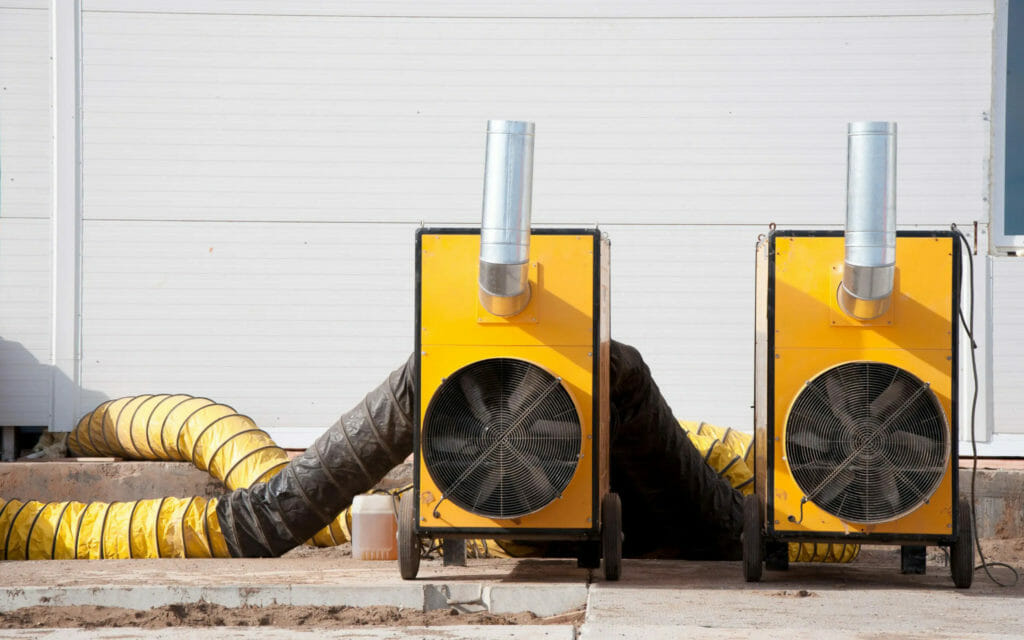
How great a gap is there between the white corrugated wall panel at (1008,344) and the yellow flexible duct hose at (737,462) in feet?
7.49

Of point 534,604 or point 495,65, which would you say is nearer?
point 534,604

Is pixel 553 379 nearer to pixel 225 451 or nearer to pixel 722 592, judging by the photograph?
pixel 722 592

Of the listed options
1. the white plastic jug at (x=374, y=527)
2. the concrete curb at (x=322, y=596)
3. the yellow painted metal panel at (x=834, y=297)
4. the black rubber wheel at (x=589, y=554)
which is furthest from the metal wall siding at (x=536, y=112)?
the concrete curb at (x=322, y=596)

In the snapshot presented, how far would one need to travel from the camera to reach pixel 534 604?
219 inches

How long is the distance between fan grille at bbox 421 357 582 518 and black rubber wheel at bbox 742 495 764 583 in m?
0.98

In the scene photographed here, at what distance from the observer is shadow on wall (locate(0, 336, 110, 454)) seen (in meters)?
9.70

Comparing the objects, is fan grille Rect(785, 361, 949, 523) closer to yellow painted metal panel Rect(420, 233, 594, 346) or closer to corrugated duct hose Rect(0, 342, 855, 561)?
yellow painted metal panel Rect(420, 233, 594, 346)

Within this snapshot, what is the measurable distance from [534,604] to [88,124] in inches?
252

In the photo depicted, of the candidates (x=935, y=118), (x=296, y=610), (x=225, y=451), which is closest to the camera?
(x=296, y=610)

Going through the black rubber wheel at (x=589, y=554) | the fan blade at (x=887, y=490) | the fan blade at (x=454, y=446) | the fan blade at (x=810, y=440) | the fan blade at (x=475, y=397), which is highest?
the fan blade at (x=475, y=397)

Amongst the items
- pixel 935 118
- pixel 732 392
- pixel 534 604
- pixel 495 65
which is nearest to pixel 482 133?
pixel 495 65

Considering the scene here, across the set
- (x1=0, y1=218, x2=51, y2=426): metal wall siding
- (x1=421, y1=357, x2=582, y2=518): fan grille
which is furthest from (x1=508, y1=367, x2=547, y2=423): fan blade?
(x1=0, y1=218, x2=51, y2=426): metal wall siding

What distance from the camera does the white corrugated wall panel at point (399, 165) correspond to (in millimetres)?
9578

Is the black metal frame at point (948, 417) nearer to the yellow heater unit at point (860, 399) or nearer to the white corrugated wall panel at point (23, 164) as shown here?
the yellow heater unit at point (860, 399)
